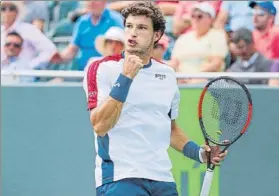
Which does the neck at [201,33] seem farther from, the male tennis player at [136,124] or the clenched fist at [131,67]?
the clenched fist at [131,67]

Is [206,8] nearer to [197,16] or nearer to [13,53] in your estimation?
[197,16]

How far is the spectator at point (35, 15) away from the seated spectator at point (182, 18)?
1382 millimetres

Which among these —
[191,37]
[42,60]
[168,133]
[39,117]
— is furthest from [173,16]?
[168,133]

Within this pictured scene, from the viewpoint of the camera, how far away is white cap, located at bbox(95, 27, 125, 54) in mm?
7105

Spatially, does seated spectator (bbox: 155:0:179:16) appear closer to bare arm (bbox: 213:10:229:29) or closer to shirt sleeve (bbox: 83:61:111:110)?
bare arm (bbox: 213:10:229:29)

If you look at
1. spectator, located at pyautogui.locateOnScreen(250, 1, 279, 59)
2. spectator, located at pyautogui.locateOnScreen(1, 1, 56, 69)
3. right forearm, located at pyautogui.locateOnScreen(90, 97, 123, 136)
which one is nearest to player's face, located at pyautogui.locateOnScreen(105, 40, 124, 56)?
spectator, located at pyautogui.locateOnScreen(1, 1, 56, 69)

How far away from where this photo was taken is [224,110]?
15.5 feet

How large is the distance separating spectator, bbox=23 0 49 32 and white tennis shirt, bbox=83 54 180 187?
3.92m

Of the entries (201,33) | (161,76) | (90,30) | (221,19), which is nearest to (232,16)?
(221,19)

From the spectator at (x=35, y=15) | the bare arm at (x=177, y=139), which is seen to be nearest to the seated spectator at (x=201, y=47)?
the spectator at (x=35, y=15)

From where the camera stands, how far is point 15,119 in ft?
21.1

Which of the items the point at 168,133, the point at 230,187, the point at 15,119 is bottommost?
the point at 230,187

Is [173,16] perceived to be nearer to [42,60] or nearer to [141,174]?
[42,60]

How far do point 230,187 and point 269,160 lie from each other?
14.2 inches
